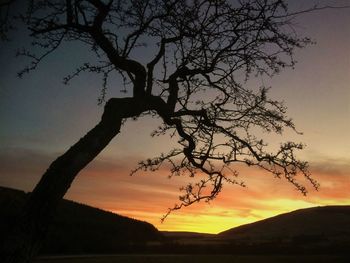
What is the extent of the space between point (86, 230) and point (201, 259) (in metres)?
8.15

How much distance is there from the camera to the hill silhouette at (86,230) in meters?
18.3

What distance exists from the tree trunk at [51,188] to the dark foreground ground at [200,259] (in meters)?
7.89

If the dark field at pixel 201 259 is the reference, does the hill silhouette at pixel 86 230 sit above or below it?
above

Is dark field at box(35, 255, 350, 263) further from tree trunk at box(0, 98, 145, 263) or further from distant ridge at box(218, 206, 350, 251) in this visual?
tree trunk at box(0, 98, 145, 263)

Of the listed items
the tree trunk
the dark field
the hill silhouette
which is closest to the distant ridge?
the dark field

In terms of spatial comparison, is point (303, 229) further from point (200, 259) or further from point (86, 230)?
point (86, 230)

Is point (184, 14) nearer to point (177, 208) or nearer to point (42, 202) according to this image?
point (177, 208)

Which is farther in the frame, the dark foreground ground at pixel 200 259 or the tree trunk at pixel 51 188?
the dark foreground ground at pixel 200 259

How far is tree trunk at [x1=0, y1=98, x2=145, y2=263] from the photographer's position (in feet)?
20.8

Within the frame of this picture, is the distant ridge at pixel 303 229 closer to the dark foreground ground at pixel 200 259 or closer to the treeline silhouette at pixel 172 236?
the treeline silhouette at pixel 172 236

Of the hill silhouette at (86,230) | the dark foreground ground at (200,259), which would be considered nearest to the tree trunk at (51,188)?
the dark foreground ground at (200,259)

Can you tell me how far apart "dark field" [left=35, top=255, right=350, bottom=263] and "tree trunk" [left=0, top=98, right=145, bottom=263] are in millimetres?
7895

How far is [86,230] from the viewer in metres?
21.8

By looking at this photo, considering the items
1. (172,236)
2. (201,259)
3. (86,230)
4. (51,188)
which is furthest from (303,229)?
(51,188)
